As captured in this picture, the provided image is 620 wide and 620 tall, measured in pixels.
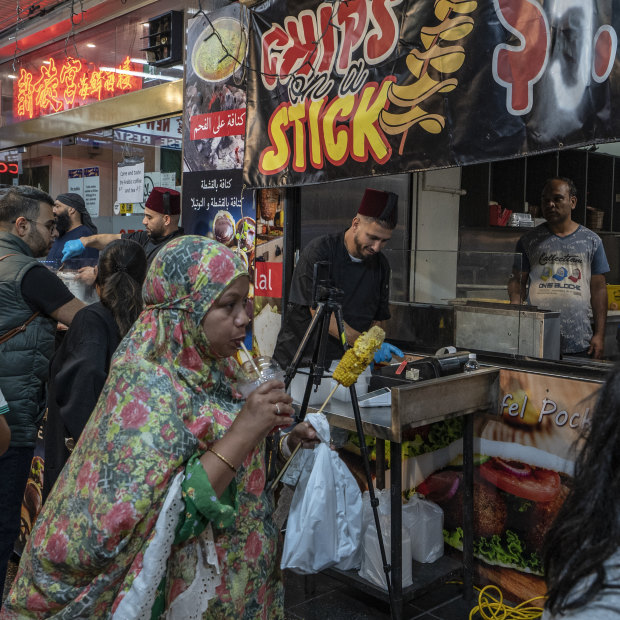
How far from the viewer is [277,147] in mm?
4352

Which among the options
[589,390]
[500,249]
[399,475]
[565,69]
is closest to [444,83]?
[565,69]

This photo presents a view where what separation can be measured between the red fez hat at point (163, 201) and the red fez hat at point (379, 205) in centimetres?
184

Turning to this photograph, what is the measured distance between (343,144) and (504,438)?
1935 millimetres

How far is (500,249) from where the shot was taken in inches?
289

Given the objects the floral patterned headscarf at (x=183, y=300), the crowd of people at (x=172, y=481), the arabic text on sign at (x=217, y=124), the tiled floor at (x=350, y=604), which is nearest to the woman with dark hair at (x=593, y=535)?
the crowd of people at (x=172, y=481)

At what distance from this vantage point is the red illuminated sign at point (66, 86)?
6477 millimetres

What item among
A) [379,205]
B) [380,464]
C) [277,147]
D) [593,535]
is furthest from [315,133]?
[593,535]

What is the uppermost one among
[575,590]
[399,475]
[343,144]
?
[343,144]

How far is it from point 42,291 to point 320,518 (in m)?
1.68

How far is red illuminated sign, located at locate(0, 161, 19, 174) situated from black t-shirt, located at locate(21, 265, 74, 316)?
21.2 feet

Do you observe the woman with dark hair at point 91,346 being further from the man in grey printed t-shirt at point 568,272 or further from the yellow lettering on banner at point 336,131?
the man in grey printed t-shirt at point 568,272

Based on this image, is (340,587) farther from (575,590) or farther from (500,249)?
(500,249)

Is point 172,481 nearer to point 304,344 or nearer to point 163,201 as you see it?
point 304,344

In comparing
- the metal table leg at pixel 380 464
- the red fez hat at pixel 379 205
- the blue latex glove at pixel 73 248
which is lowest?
the metal table leg at pixel 380 464
